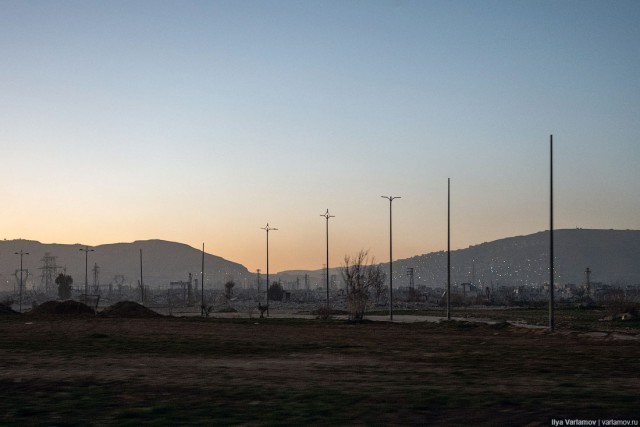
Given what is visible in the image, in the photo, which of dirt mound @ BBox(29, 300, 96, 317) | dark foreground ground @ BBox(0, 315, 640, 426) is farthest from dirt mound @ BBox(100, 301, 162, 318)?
dark foreground ground @ BBox(0, 315, 640, 426)

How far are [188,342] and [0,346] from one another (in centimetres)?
822

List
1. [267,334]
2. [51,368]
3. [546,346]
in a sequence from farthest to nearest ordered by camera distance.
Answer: [267,334] → [546,346] → [51,368]

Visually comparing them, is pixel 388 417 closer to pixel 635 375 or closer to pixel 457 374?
pixel 457 374

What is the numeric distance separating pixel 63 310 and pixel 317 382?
64.7 m

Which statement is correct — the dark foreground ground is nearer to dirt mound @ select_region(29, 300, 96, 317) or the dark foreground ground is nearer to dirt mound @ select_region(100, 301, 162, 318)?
dirt mound @ select_region(100, 301, 162, 318)

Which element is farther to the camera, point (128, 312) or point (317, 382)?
point (128, 312)

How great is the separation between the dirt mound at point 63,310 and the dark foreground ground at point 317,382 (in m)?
41.9

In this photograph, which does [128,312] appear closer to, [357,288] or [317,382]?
[357,288]

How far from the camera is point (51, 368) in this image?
24734mm

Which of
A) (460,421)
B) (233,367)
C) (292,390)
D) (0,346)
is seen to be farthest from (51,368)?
(460,421)

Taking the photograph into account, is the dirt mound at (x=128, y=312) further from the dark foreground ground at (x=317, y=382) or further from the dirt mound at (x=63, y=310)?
the dark foreground ground at (x=317, y=382)

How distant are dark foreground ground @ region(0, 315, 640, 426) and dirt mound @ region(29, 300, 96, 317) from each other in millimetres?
41919

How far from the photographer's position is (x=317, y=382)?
2075 centimetres

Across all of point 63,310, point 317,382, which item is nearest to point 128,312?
point 63,310
